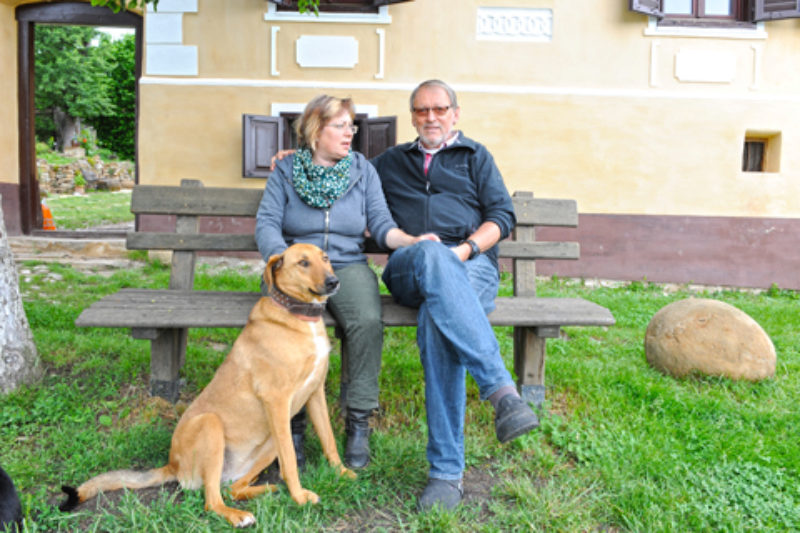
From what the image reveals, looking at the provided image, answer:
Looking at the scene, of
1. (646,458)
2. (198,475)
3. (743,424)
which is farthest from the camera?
(743,424)

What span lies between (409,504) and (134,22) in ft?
29.5

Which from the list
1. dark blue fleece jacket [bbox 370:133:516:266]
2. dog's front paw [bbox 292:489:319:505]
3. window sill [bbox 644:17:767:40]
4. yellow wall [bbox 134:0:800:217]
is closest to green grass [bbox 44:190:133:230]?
yellow wall [bbox 134:0:800:217]

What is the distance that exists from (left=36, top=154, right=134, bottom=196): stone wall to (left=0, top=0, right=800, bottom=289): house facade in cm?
1163

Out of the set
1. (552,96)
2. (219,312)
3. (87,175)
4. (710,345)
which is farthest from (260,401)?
(87,175)

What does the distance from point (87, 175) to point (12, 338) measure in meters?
20.8

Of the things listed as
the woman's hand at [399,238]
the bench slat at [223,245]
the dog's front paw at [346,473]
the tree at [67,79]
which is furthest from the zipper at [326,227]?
the tree at [67,79]

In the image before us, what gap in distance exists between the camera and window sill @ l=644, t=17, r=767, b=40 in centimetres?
827

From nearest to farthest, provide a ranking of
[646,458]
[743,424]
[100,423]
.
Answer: [646,458], [100,423], [743,424]

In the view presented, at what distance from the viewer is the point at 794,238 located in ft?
27.8

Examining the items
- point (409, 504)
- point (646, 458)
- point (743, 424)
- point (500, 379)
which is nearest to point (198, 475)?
point (409, 504)

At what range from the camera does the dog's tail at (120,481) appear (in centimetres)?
239

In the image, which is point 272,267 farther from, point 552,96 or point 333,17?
point 552,96

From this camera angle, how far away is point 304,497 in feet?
7.97

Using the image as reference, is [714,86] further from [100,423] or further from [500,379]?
[100,423]
